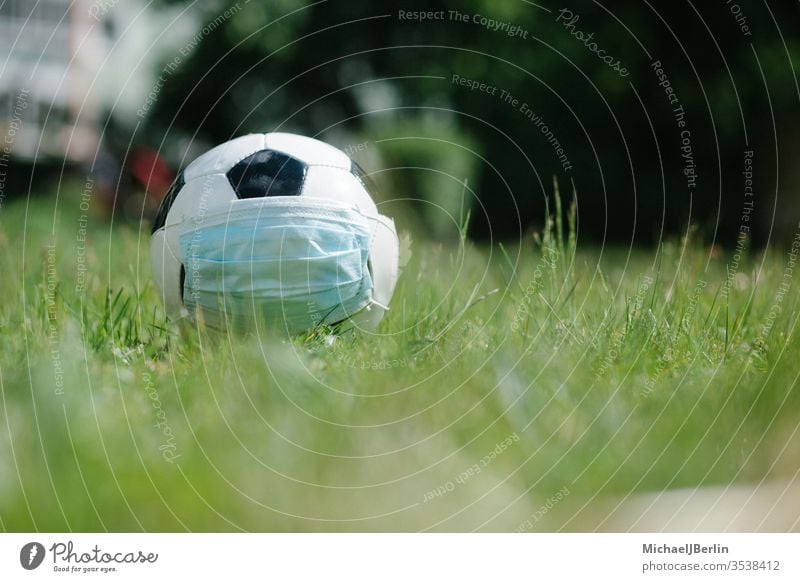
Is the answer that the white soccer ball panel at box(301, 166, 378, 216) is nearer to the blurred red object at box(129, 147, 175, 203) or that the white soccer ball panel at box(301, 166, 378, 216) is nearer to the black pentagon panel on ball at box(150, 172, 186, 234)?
the black pentagon panel on ball at box(150, 172, 186, 234)

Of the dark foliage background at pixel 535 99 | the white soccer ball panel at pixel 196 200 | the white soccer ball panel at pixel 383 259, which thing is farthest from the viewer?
the dark foliage background at pixel 535 99

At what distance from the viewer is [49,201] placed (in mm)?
7793

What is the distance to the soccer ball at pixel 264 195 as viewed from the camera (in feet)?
9.20

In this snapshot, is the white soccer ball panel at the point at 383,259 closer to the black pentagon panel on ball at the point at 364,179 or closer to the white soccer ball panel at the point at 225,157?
the black pentagon panel on ball at the point at 364,179

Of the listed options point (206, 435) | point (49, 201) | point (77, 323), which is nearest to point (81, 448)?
point (206, 435)

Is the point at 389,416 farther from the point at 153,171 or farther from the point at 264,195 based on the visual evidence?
the point at 153,171

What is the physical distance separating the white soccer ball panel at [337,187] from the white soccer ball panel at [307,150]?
27mm

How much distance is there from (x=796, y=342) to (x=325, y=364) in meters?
1.36

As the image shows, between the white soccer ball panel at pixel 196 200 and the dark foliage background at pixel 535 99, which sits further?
the dark foliage background at pixel 535 99

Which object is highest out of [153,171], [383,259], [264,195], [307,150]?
[153,171]
